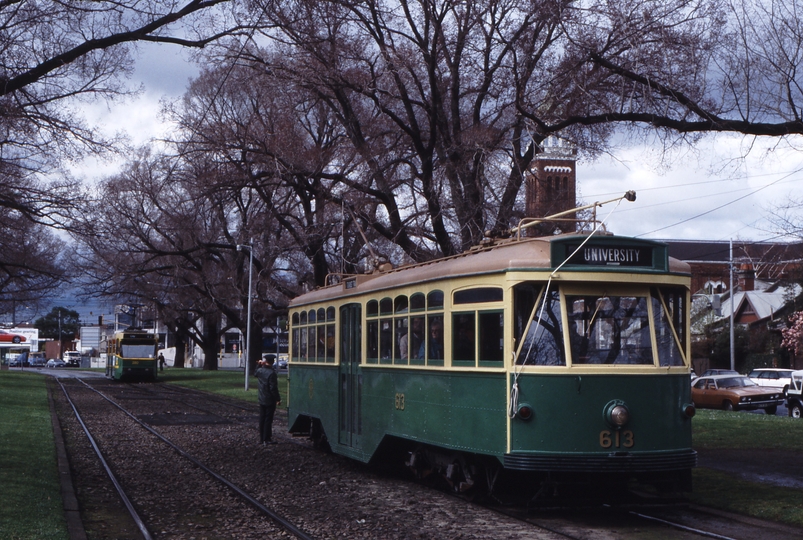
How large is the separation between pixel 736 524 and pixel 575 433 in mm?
1973

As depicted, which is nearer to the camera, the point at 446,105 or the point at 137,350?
the point at 446,105

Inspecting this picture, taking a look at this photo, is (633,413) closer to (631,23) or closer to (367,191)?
(631,23)

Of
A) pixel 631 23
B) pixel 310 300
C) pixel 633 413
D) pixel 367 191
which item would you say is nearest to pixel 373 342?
pixel 310 300

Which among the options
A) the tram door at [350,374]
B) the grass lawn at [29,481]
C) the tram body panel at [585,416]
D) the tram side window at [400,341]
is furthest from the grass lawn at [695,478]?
the tram door at [350,374]

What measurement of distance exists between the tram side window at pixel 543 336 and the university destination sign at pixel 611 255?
0.46m

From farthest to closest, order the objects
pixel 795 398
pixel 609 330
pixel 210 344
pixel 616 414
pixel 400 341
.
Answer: pixel 210 344 → pixel 795 398 → pixel 400 341 → pixel 609 330 → pixel 616 414

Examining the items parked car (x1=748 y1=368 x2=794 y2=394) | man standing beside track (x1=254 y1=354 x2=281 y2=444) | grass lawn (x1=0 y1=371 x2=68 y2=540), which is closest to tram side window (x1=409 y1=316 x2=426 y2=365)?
grass lawn (x1=0 y1=371 x2=68 y2=540)

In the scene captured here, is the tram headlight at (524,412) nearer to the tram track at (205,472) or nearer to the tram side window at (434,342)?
the tram side window at (434,342)

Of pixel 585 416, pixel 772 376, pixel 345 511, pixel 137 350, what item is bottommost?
pixel 345 511

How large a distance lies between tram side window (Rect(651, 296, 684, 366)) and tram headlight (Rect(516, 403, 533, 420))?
61.4 inches

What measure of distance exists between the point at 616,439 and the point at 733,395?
25124 millimetres

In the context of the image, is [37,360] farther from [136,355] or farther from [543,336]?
[543,336]

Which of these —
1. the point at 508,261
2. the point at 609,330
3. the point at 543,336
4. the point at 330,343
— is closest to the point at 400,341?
the point at 508,261

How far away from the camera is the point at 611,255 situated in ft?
33.0
